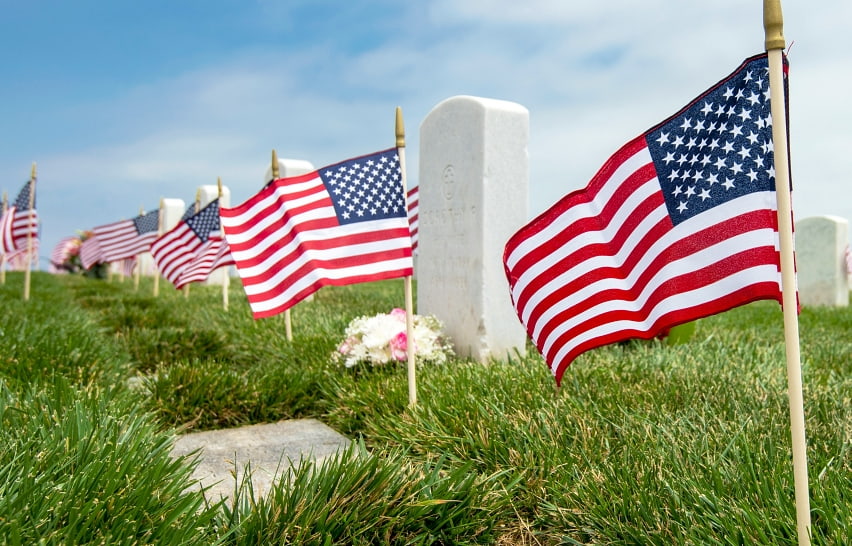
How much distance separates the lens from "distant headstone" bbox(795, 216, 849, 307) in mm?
12117

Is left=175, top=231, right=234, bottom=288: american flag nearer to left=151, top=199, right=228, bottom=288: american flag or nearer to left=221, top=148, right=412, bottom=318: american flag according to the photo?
left=151, top=199, right=228, bottom=288: american flag

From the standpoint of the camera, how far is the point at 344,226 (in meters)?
4.07

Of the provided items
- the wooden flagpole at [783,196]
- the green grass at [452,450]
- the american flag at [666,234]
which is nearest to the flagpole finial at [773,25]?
the wooden flagpole at [783,196]

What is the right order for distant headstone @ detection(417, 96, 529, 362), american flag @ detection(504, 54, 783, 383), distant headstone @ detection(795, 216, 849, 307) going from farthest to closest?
1. distant headstone @ detection(795, 216, 849, 307)
2. distant headstone @ detection(417, 96, 529, 362)
3. american flag @ detection(504, 54, 783, 383)

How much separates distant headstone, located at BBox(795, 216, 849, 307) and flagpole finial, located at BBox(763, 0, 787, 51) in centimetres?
1140

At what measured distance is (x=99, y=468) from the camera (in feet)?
7.57

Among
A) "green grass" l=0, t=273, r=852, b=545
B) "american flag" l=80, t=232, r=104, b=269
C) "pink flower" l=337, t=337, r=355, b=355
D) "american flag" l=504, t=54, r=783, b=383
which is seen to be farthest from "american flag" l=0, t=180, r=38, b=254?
"american flag" l=504, t=54, r=783, b=383

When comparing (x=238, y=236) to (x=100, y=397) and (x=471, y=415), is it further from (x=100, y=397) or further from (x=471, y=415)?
(x=471, y=415)

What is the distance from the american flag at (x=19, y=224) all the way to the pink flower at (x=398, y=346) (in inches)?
321

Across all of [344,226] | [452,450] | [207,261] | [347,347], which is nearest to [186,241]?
[207,261]

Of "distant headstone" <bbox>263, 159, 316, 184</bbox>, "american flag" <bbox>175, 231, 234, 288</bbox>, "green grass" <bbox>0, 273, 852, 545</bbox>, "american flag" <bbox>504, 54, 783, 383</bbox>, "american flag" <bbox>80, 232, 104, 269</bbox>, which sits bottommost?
"green grass" <bbox>0, 273, 852, 545</bbox>

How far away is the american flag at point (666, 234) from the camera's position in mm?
2205

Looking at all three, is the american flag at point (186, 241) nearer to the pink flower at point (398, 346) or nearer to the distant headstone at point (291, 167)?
the distant headstone at point (291, 167)

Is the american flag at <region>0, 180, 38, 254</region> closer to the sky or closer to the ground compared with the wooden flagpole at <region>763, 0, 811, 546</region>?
closer to the sky
